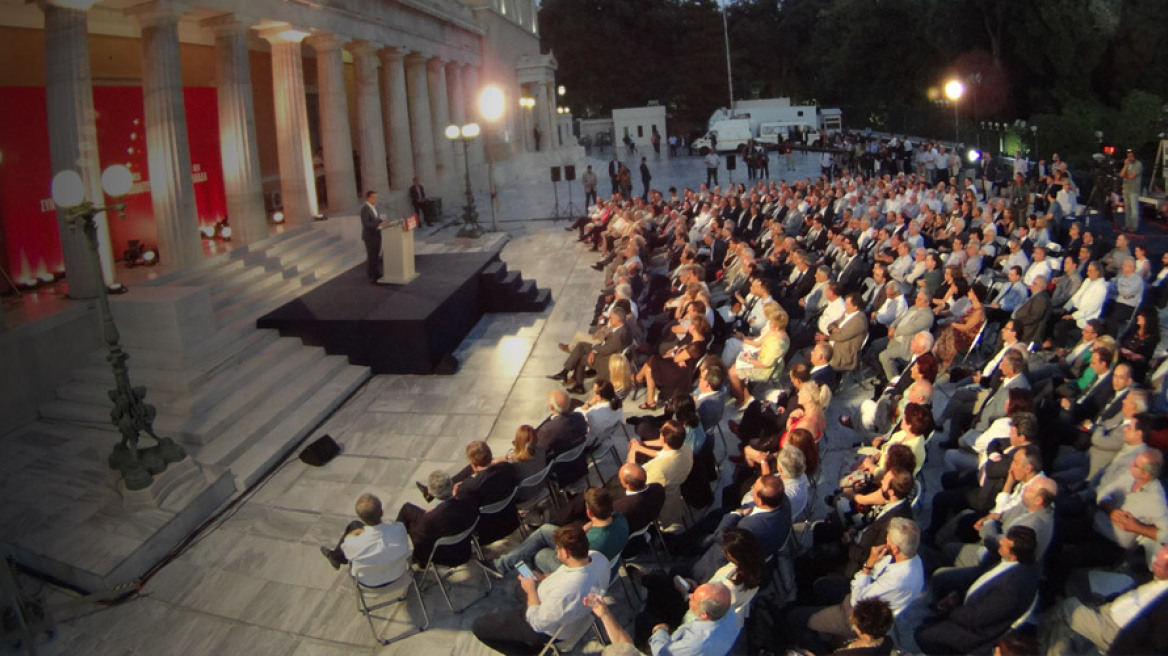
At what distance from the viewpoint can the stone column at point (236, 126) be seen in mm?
14578

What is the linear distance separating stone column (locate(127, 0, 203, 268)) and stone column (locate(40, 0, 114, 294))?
1528 millimetres

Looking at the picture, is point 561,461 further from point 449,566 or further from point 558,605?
point 558,605

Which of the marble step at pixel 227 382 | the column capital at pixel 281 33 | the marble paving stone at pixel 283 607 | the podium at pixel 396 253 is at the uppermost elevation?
the column capital at pixel 281 33

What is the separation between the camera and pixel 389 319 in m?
11.2

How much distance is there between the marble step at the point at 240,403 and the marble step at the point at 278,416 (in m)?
0.03

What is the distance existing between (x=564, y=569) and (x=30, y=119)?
482 inches

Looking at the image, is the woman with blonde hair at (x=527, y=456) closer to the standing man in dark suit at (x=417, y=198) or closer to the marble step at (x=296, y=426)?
the marble step at (x=296, y=426)

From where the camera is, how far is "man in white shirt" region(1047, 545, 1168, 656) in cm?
418

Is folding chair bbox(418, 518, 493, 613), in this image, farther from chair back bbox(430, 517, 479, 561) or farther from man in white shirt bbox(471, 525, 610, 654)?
man in white shirt bbox(471, 525, 610, 654)

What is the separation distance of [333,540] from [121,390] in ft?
7.76

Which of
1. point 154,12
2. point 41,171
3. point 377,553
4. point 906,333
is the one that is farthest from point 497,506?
point 41,171

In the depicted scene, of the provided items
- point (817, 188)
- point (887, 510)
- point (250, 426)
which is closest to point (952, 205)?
point (817, 188)

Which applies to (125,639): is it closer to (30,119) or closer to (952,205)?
(30,119)

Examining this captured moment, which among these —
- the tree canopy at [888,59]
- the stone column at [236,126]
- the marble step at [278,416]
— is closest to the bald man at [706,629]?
the marble step at [278,416]
